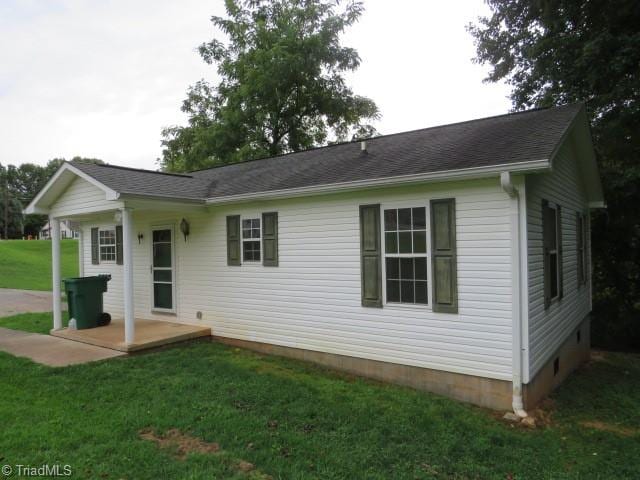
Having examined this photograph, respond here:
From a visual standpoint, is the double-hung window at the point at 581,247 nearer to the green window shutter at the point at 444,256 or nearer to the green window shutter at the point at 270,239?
the green window shutter at the point at 444,256

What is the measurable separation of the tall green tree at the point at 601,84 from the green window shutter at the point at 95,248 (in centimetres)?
1191

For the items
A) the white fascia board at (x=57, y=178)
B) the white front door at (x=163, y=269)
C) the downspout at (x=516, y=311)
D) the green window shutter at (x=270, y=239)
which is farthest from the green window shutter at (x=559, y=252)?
the white front door at (x=163, y=269)

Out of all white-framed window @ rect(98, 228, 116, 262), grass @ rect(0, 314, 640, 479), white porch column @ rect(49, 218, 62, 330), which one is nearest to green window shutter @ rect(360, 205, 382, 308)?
grass @ rect(0, 314, 640, 479)

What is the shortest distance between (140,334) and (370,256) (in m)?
4.60

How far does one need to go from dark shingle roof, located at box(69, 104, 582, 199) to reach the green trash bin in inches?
92.5

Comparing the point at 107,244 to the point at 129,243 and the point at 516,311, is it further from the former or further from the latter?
the point at 516,311

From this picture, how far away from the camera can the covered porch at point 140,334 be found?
23.0 ft

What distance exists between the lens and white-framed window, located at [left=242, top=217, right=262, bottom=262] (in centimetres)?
730

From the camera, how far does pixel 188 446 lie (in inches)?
150

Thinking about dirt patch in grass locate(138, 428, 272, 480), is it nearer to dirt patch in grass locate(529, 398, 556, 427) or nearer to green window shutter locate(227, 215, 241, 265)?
dirt patch in grass locate(529, 398, 556, 427)

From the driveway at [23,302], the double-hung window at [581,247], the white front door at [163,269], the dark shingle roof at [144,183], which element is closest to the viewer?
the dark shingle roof at [144,183]

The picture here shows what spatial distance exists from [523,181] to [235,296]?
5.10 metres

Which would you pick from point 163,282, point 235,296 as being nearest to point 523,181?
point 235,296

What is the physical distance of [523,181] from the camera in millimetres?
4762
